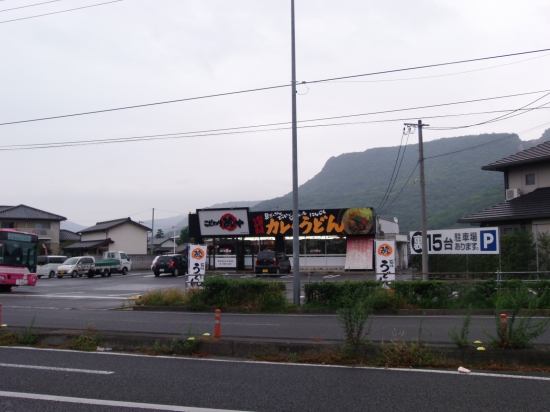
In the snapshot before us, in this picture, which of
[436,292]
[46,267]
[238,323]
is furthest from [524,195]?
[46,267]

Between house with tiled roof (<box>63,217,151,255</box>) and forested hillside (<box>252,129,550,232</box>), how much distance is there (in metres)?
24.1

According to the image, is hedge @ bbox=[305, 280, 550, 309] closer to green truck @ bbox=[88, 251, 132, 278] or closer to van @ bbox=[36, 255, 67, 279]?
green truck @ bbox=[88, 251, 132, 278]

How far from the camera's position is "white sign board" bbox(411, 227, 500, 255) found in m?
20.3

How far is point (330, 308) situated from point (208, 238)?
2671cm

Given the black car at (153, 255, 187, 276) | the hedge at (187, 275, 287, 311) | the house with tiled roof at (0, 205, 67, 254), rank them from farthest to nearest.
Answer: the house with tiled roof at (0, 205, 67, 254)
the black car at (153, 255, 187, 276)
the hedge at (187, 275, 287, 311)

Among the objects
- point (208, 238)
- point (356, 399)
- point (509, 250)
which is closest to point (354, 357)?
point (356, 399)

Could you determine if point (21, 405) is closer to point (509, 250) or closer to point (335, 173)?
point (509, 250)

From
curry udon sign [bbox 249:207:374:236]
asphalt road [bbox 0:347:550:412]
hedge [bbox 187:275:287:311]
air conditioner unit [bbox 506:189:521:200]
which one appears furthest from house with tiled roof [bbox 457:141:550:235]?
asphalt road [bbox 0:347:550:412]

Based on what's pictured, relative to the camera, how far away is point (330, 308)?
54.0 ft

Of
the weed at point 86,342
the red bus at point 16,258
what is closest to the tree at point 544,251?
the weed at point 86,342

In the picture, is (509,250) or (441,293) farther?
(509,250)

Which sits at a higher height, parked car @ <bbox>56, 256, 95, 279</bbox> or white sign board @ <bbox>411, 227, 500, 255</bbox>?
white sign board @ <bbox>411, 227, 500, 255</bbox>

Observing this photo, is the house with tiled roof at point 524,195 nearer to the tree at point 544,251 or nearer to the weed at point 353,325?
the tree at point 544,251

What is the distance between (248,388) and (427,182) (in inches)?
2869
